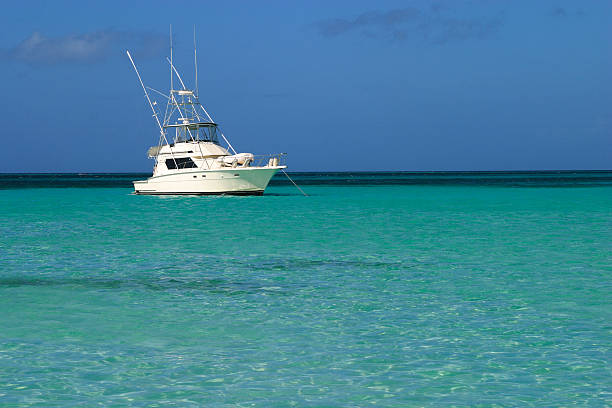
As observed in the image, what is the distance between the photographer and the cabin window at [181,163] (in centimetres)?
4284

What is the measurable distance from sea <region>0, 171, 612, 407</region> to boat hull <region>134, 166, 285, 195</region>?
22030mm

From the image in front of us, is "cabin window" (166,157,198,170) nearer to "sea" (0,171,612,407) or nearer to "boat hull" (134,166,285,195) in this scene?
"boat hull" (134,166,285,195)

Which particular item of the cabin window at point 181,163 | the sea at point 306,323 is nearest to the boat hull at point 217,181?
the cabin window at point 181,163

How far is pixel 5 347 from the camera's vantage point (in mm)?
7914

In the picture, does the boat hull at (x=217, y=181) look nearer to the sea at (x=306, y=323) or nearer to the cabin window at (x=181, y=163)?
the cabin window at (x=181, y=163)

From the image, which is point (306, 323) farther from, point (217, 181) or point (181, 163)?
point (181, 163)

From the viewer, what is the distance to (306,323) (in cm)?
912

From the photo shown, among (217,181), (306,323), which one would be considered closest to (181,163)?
(217,181)

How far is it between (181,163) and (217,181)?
2.91 metres

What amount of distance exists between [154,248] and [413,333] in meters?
10.9

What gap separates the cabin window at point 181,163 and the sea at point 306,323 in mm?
23278

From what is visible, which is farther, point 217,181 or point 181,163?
point 181,163

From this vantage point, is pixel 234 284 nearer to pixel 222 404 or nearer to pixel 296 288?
pixel 296 288

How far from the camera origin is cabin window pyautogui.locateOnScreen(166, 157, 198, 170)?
42844mm
